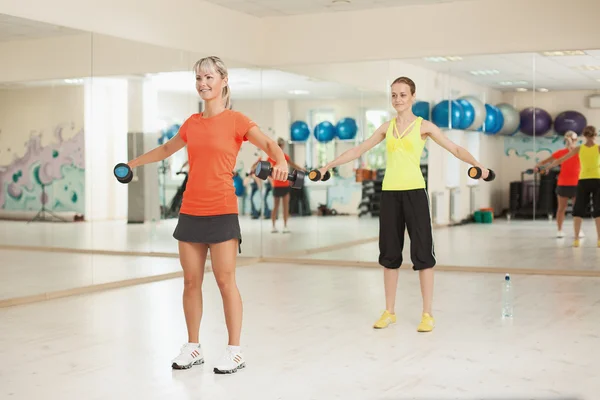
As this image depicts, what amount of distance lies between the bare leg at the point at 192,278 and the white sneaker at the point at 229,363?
0.21 m

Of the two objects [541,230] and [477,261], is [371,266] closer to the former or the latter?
[477,261]

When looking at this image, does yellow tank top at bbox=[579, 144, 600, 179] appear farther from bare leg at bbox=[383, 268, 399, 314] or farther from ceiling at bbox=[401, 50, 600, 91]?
bare leg at bbox=[383, 268, 399, 314]

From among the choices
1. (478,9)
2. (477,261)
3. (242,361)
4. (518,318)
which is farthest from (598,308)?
(478,9)

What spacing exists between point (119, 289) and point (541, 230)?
3977 mm

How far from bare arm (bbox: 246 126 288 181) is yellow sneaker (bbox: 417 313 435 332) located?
1.69 metres

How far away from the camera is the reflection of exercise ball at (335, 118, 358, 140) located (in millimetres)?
9055

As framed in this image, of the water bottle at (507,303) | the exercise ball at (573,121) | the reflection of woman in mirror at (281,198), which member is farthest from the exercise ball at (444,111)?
the water bottle at (507,303)

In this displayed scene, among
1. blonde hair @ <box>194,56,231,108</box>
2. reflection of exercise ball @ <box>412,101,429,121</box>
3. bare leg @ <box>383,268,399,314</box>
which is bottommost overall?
bare leg @ <box>383,268,399,314</box>

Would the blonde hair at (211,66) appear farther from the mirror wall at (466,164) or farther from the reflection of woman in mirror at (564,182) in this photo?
the reflection of woman in mirror at (564,182)

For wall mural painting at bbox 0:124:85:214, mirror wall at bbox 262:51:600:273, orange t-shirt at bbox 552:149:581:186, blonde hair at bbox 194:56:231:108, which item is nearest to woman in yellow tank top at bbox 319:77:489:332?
blonde hair at bbox 194:56:231:108

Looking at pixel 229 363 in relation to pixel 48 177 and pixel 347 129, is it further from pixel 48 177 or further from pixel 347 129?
pixel 347 129

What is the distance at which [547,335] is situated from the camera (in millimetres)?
4969

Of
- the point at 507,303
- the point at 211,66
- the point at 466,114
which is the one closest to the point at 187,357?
the point at 211,66

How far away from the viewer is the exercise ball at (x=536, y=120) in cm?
828
